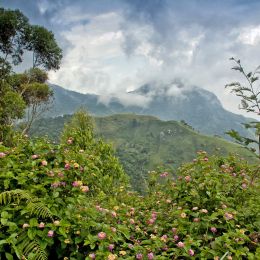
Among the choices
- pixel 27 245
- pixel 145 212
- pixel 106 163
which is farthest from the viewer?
pixel 106 163

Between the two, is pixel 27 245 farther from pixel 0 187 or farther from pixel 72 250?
pixel 0 187

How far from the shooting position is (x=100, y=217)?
5305mm

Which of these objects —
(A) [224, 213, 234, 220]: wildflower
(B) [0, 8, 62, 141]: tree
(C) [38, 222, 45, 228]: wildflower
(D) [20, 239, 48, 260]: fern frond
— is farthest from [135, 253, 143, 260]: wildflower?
(B) [0, 8, 62, 141]: tree

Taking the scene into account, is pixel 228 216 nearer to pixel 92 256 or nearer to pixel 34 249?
pixel 92 256

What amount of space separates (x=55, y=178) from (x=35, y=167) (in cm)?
44

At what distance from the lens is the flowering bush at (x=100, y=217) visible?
4.61 meters

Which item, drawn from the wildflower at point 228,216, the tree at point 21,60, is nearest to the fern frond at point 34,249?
the wildflower at point 228,216

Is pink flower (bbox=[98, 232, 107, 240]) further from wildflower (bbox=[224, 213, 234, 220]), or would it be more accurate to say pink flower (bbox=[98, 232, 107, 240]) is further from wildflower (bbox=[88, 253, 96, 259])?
wildflower (bbox=[224, 213, 234, 220])

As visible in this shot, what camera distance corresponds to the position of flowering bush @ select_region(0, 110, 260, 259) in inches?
181

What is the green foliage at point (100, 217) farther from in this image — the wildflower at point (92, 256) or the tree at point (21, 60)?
the tree at point (21, 60)

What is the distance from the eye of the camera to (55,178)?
507cm

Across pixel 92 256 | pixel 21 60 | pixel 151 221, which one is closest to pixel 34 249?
pixel 92 256

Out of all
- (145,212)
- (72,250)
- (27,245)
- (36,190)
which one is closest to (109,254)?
(72,250)

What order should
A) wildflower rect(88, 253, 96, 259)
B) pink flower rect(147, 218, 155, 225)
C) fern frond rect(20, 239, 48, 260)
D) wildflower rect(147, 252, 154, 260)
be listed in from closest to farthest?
fern frond rect(20, 239, 48, 260) < wildflower rect(88, 253, 96, 259) < wildflower rect(147, 252, 154, 260) < pink flower rect(147, 218, 155, 225)
